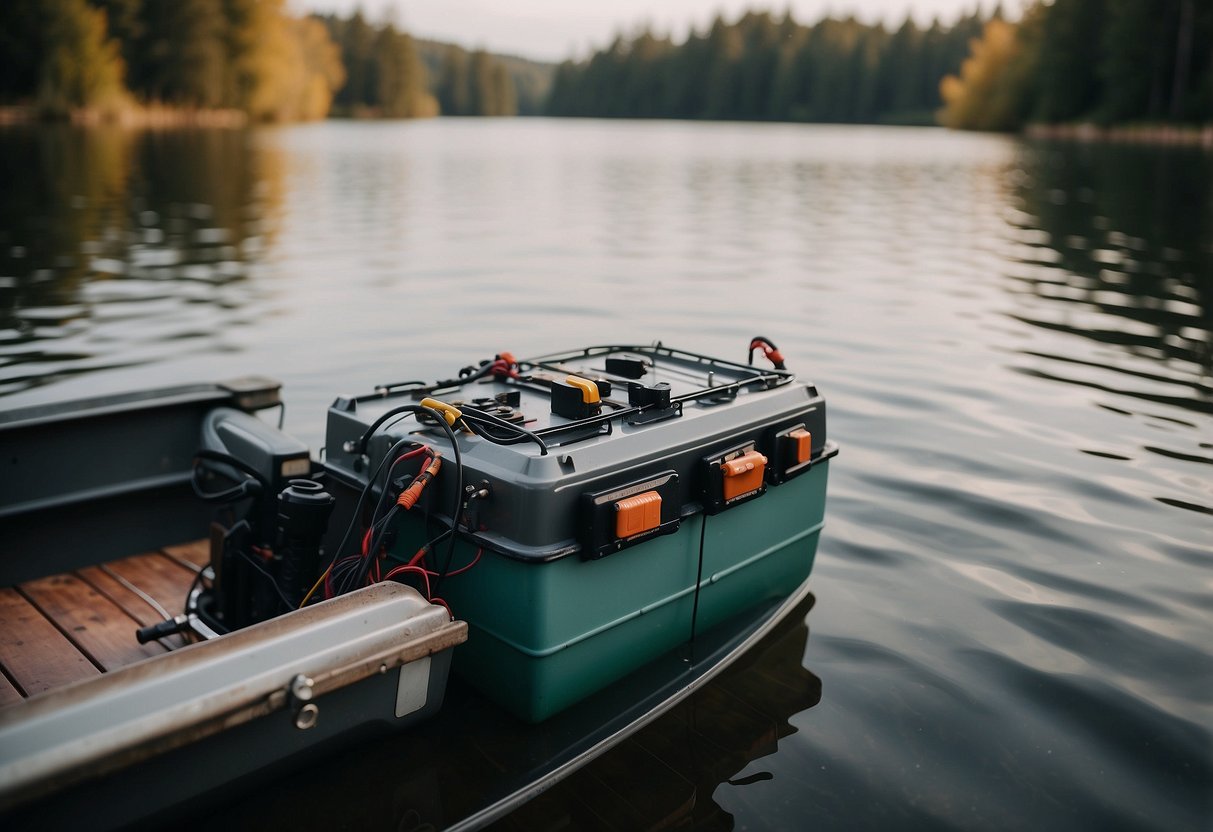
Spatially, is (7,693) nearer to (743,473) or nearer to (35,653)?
(35,653)

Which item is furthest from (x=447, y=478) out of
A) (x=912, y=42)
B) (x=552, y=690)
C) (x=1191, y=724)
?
(x=912, y=42)

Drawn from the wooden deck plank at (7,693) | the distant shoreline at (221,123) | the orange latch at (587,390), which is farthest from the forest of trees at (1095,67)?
the wooden deck plank at (7,693)

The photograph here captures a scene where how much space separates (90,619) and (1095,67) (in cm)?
7313

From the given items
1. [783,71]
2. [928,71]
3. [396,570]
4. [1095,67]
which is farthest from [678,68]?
[396,570]

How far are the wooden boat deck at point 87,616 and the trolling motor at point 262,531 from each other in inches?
7.8

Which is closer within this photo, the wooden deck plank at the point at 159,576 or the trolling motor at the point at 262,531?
the trolling motor at the point at 262,531

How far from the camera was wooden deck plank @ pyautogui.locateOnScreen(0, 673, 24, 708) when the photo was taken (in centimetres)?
303

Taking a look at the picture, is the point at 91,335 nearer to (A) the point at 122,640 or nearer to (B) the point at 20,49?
(A) the point at 122,640

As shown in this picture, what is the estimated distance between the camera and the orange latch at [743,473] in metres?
3.16

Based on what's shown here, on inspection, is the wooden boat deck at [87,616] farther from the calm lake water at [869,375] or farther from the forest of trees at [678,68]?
the forest of trees at [678,68]

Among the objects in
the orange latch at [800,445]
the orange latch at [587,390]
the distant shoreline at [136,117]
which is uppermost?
the distant shoreline at [136,117]

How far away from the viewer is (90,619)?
3.61 metres

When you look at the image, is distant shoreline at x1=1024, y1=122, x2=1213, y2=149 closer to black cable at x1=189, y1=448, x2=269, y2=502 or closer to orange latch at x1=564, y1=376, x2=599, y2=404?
orange latch at x1=564, y1=376, x2=599, y2=404

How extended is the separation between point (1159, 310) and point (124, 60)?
2566 inches
